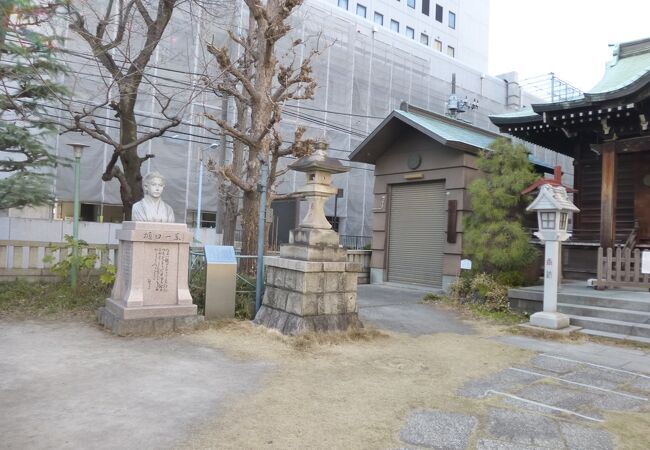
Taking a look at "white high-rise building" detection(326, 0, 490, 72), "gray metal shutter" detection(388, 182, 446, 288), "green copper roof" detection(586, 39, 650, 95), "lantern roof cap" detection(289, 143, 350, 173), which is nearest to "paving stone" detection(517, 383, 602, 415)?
"lantern roof cap" detection(289, 143, 350, 173)

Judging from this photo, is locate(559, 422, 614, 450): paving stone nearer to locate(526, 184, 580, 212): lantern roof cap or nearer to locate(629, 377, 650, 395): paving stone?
locate(629, 377, 650, 395): paving stone

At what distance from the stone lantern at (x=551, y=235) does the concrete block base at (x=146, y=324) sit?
227 inches

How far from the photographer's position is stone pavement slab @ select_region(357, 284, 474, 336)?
8.20 m

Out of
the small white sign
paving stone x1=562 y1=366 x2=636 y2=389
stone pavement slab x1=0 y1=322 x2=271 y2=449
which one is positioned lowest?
stone pavement slab x1=0 y1=322 x2=271 y2=449

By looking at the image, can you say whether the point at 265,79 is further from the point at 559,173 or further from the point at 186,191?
the point at 186,191

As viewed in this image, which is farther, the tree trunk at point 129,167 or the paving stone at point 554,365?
the tree trunk at point 129,167

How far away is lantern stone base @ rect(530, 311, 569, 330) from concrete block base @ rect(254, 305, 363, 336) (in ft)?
10.3

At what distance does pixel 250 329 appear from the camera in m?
7.15

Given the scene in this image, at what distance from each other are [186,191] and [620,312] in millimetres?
15759

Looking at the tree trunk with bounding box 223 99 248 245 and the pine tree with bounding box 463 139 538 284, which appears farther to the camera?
the tree trunk with bounding box 223 99 248 245

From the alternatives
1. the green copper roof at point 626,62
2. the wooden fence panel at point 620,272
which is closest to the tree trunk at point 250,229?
the wooden fence panel at point 620,272

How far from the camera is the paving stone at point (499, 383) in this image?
191 inches

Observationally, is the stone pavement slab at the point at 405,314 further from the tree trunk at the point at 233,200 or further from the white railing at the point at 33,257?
the white railing at the point at 33,257

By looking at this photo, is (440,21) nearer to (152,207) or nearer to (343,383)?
(152,207)
